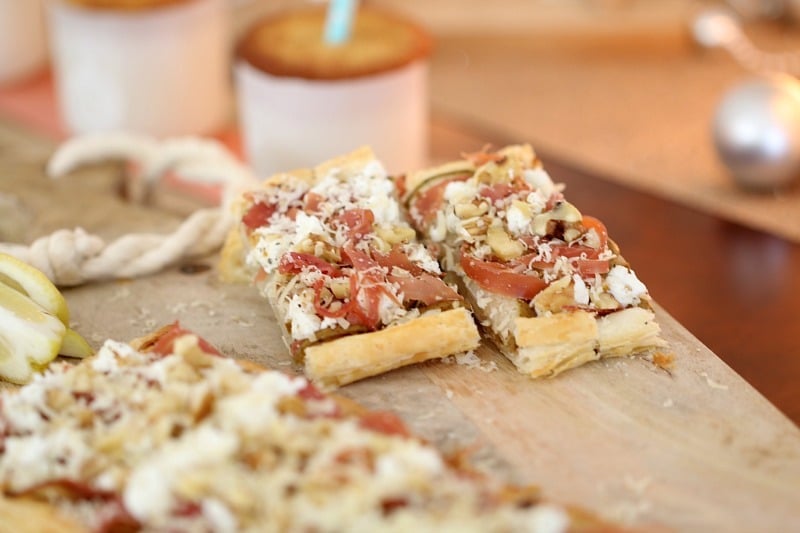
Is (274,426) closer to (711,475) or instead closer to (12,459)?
(12,459)

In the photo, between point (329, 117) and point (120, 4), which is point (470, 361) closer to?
point (329, 117)

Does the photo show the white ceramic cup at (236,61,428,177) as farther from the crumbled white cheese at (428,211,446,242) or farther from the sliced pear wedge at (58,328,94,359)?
the sliced pear wedge at (58,328,94,359)

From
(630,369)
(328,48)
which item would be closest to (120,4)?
(328,48)

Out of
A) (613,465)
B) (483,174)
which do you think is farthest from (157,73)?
(613,465)

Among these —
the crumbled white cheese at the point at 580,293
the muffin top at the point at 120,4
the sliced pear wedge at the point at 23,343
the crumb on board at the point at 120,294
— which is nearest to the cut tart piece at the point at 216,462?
the sliced pear wedge at the point at 23,343

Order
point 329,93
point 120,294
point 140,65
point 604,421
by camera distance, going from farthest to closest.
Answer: point 140,65 → point 329,93 → point 120,294 → point 604,421

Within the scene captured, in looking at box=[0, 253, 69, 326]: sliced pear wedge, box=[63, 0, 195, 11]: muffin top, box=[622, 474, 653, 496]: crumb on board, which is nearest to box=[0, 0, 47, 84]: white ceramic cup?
box=[63, 0, 195, 11]: muffin top
